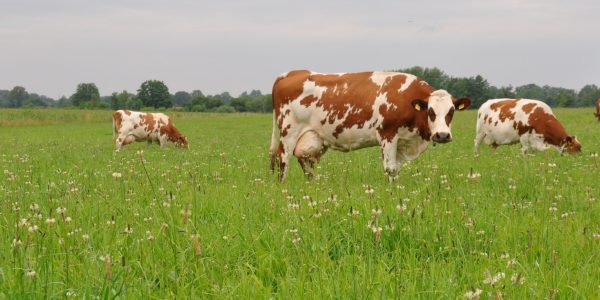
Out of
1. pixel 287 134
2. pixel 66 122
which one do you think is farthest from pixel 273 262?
pixel 66 122

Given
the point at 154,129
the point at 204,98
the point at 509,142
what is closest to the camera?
the point at 509,142

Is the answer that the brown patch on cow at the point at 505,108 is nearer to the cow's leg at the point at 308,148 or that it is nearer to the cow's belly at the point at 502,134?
the cow's belly at the point at 502,134

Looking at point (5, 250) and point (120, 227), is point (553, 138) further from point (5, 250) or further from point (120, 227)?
point (5, 250)

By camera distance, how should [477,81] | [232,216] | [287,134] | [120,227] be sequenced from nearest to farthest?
[120,227] < [232,216] < [287,134] < [477,81]

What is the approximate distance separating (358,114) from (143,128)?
1756cm

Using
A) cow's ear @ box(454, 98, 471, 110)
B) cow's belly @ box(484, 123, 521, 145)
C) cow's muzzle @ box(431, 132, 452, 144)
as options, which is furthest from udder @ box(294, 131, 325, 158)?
cow's belly @ box(484, 123, 521, 145)

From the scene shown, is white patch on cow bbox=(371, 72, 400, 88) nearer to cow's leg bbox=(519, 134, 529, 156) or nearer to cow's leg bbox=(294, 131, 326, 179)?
cow's leg bbox=(294, 131, 326, 179)

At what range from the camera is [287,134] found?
10648mm

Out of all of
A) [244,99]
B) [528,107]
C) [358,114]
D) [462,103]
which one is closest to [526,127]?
[528,107]

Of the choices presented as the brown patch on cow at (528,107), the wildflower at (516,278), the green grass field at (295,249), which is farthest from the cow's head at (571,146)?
the wildflower at (516,278)

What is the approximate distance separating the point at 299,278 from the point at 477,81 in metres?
138

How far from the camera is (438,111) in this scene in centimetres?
942

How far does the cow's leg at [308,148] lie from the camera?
10.4 m

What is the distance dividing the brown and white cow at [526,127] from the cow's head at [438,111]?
7401 millimetres
